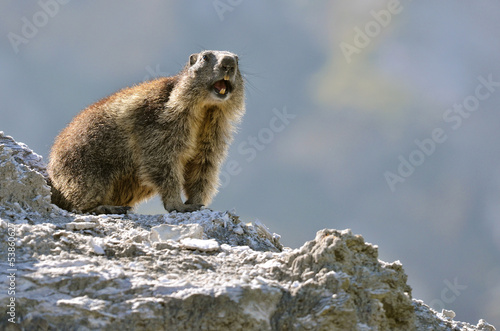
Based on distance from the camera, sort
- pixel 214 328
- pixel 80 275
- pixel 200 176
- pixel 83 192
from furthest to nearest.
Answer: pixel 200 176 → pixel 83 192 → pixel 80 275 → pixel 214 328

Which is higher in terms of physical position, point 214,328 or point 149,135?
point 149,135

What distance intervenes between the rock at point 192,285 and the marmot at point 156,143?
282 centimetres

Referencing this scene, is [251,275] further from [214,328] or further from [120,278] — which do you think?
[120,278]

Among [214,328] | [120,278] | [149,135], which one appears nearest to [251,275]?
[214,328]

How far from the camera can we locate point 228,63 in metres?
9.51

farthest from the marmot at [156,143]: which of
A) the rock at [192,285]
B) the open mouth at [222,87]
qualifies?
the rock at [192,285]

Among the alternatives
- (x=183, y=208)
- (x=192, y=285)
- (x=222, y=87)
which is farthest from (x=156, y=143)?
(x=192, y=285)

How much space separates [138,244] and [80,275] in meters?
0.86

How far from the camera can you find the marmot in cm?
939

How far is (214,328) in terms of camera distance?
16.1 feet

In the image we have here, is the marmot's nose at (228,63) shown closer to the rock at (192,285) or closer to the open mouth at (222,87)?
the open mouth at (222,87)

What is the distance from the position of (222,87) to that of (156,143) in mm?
1435

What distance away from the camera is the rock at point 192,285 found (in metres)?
4.95

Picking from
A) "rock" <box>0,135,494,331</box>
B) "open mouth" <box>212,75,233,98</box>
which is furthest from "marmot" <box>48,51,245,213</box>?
"rock" <box>0,135,494,331</box>
